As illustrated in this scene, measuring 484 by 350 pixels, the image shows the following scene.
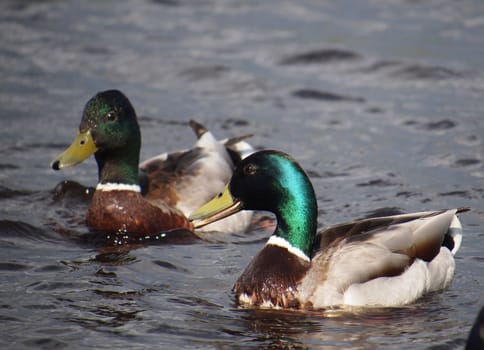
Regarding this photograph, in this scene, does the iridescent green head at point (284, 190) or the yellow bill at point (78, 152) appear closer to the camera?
the iridescent green head at point (284, 190)

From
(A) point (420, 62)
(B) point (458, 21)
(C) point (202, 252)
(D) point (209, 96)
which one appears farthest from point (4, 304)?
(B) point (458, 21)

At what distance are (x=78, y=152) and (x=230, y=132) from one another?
361 cm

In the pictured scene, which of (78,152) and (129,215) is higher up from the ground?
(78,152)

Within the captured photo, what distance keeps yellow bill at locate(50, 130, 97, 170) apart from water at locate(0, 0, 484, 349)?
64cm

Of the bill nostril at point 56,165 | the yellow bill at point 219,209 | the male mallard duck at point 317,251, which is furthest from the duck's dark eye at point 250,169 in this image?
the bill nostril at point 56,165

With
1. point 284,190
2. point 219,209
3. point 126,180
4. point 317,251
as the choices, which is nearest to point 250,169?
point 284,190

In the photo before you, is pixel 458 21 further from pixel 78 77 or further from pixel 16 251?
pixel 16 251

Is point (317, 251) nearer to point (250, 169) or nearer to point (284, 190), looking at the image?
point (284, 190)

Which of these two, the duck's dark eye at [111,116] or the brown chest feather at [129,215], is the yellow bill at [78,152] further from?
the brown chest feather at [129,215]

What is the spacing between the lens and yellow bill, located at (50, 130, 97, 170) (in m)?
9.91

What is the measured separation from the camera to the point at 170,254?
9453 mm

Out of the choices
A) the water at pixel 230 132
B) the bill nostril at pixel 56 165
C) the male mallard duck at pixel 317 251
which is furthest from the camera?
the bill nostril at pixel 56 165

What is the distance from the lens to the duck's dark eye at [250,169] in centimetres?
823

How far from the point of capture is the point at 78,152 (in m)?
9.95
